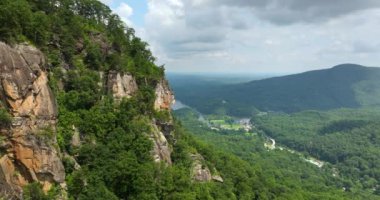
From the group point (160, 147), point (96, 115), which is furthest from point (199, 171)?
point (96, 115)

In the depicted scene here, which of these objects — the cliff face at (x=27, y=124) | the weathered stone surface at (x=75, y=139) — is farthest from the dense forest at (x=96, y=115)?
the cliff face at (x=27, y=124)

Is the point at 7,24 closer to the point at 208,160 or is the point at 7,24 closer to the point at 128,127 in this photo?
the point at 128,127

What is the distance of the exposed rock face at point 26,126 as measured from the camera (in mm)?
36844

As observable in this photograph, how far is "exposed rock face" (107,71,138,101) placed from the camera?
184 ft

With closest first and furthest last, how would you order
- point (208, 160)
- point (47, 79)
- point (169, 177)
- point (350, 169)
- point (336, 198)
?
point (47, 79), point (169, 177), point (208, 160), point (336, 198), point (350, 169)

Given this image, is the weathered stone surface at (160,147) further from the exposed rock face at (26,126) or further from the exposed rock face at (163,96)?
the exposed rock face at (26,126)

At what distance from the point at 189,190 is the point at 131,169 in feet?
39.3

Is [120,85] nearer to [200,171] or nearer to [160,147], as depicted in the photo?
[160,147]

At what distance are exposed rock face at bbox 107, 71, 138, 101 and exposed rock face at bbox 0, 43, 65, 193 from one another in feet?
46.6

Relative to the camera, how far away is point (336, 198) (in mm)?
103938

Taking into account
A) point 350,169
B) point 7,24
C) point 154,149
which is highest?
point 7,24

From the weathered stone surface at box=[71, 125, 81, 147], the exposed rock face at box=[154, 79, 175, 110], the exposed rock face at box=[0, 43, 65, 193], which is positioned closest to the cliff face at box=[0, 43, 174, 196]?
the exposed rock face at box=[0, 43, 65, 193]

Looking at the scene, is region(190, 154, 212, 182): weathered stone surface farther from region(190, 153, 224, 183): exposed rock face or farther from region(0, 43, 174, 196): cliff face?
region(0, 43, 174, 196): cliff face

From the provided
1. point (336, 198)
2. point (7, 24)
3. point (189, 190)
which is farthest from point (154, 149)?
point (336, 198)
